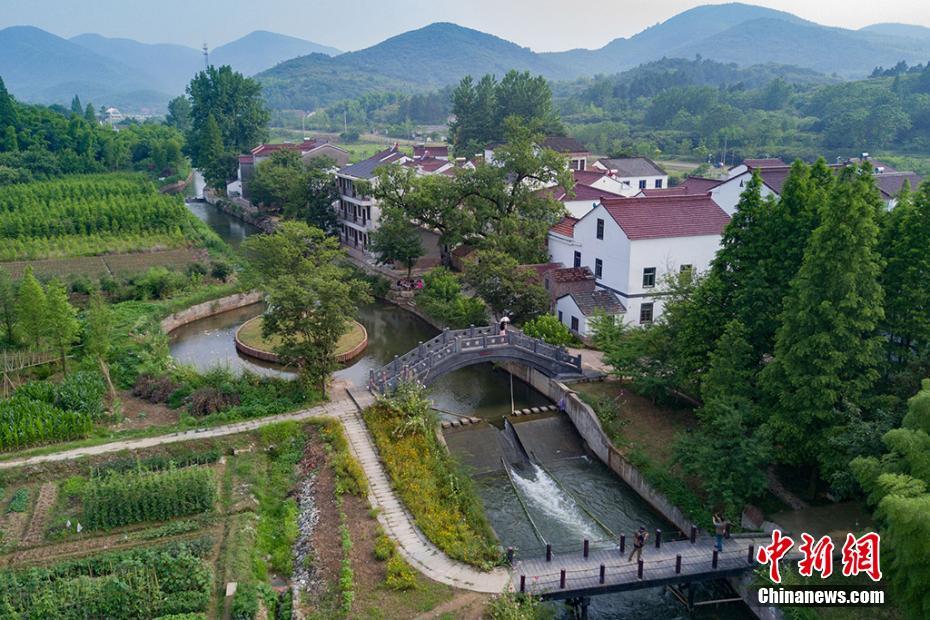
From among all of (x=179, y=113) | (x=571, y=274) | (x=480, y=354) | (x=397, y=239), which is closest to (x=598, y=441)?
(x=480, y=354)

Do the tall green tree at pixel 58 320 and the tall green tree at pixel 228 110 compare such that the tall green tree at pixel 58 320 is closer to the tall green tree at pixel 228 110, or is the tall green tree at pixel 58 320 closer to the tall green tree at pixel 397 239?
the tall green tree at pixel 397 239

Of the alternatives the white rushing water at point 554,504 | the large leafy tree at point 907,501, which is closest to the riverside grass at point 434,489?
the white rushing water at point 554,504

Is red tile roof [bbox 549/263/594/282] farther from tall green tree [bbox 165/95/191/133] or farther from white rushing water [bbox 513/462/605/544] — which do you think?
tall green tree [bbox 165/95/191/133]

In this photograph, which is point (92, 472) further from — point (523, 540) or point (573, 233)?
point (573, 233)

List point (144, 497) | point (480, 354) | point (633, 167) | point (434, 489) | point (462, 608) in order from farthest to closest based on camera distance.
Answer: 1. point (633, 167)
2. point (480, 354)
3. point (434, 489)
4. point (144, 497)
5. point (462, 608)

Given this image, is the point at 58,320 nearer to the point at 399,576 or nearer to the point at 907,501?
the point at 399,576

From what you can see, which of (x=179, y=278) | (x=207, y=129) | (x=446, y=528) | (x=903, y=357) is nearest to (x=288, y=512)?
(x=446, y=528)
